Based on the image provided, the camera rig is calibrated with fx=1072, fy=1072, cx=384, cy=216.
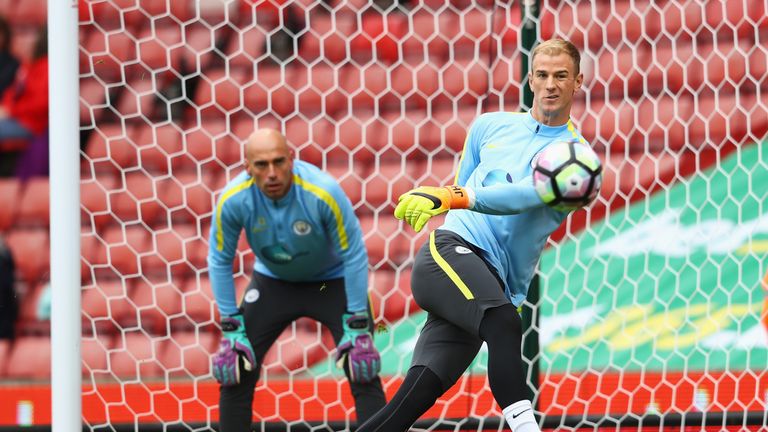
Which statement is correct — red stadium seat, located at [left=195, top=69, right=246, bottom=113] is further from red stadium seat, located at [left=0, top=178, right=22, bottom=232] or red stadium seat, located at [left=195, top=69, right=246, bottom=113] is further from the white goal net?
red stadium seat, located at [left=0, top=178, right=22, bottom=232]

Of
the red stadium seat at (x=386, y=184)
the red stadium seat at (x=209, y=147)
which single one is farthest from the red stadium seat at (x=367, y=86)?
the red stadium seat at (x=209, y=147)

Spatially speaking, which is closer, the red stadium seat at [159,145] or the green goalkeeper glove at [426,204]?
the green goalkeeper glove at [426,204]

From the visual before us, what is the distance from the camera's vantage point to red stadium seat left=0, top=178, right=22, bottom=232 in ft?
19.2

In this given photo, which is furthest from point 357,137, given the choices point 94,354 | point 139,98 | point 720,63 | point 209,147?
point 720,63

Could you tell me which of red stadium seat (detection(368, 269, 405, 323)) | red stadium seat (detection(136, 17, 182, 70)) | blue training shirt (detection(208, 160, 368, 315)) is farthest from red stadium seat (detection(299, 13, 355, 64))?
blue training shirt (detection(208, 160, 368, 315))

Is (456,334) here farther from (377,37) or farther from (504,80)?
(377,37)

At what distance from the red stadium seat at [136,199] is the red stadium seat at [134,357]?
0.59 metres

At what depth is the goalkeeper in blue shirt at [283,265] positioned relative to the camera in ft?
11.3

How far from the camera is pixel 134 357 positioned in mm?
4961

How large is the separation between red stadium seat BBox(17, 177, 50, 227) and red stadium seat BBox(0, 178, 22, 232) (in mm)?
33

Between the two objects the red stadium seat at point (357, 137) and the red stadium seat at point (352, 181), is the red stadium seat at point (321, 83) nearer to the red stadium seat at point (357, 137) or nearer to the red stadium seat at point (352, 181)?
the red stadium seat at point (357, 137)

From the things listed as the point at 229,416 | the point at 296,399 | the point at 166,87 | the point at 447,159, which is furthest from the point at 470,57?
the point at 229,416

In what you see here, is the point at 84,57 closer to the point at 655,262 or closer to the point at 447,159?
the point at 447,159

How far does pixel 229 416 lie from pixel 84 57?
2.73 m
